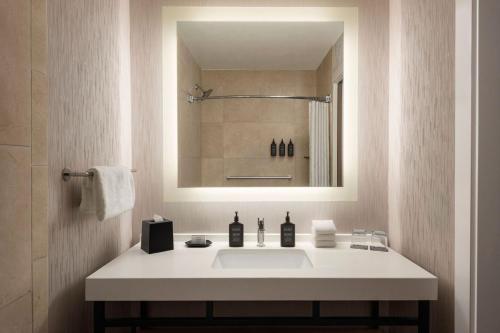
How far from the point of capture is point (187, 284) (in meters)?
1.28

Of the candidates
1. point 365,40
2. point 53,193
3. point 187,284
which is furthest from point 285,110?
point 53,193

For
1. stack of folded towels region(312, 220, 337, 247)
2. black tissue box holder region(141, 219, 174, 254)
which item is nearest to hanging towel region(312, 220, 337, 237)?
stack of folded towels region(312, 220, 337, 247)

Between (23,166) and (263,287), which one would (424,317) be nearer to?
(263,287)

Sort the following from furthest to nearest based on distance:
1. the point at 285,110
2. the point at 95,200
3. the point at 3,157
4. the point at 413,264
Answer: the point at 285,110 → the point at 413,264 → the point at 95,200 → the point at 3,157

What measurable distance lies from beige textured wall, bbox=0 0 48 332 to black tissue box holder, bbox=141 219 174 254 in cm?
54

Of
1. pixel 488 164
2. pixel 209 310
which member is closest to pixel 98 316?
pixel 209 310

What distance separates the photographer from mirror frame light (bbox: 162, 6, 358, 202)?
1.86 metres

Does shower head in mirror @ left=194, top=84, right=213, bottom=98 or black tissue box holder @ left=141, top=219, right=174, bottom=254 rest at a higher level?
shower head in mirror @ left=194, top=84, right=213, bottom=98

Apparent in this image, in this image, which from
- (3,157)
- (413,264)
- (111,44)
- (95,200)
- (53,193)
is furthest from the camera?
(111,44)

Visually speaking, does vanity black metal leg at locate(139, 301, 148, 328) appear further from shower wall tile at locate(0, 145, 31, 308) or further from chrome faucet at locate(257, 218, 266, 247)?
shower wall tile at locate(0, 145, 31, 308)

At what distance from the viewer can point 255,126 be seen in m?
1.83

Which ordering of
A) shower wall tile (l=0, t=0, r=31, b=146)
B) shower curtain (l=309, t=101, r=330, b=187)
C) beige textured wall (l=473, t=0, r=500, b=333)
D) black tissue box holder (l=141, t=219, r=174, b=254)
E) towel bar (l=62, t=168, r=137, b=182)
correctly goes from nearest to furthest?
1. shower wall tile (l=0, t=0, r=31, b=146)
2. beige textured wall (l=473, t=0, r=500, b=333)
3. towel bar (l=62, t=168, r=137, b=182)
4. black tissue box holder (l=141, t=219, r=174, b=254)
5. shower curtain (l=309, t=101, r=330, b=187)

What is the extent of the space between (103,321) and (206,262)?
0.44 metres

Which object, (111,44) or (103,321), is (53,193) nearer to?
(103,321)
